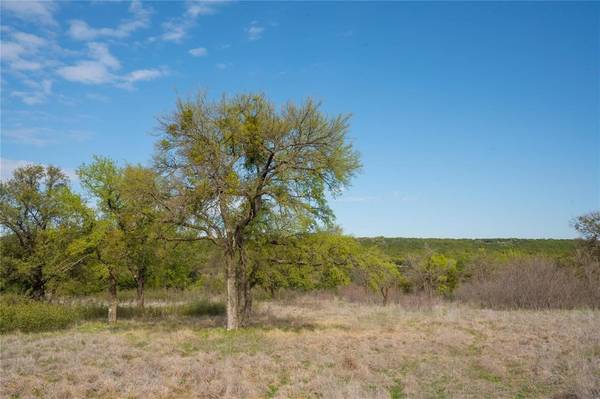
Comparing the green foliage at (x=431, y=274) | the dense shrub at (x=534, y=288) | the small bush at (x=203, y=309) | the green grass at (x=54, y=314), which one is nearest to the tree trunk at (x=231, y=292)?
the green grass at (x=54, y=314)

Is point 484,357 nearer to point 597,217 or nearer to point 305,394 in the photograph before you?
point 305,394

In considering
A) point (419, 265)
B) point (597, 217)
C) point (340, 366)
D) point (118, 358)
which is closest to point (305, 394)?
point (340, 366)

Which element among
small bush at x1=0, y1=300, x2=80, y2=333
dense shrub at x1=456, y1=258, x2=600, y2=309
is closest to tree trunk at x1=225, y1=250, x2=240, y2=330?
small bush at x1=0, y1=300, x2=80, y2=333

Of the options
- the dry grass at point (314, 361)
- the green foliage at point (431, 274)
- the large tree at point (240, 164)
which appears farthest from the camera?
the green foliage at point (431, 274)

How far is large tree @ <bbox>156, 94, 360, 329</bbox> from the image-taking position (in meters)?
17.6

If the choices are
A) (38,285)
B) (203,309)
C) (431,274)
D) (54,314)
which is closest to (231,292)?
(54,314)

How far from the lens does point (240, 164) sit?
62.3ft

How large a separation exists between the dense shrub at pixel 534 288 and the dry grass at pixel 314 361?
827 cm

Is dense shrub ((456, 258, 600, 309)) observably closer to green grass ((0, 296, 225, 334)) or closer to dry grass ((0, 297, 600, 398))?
dry grass ((0, 297, 600, 398))

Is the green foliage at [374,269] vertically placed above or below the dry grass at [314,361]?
above

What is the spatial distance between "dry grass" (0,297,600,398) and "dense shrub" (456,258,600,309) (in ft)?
27.1

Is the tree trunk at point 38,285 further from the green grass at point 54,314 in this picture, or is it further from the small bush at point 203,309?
the small bush at point 203,309

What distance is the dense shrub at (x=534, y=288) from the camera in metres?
29.1

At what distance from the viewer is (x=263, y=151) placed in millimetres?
18438
